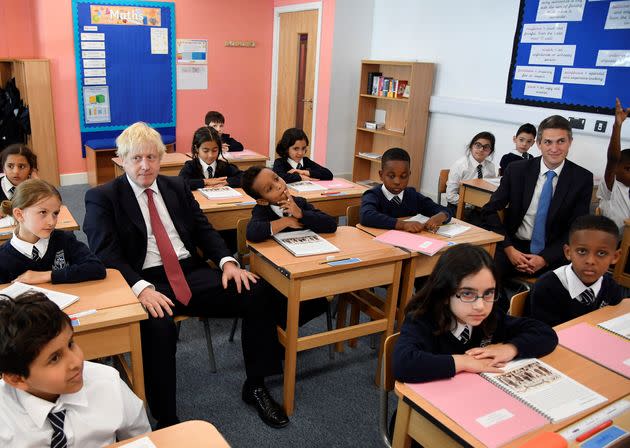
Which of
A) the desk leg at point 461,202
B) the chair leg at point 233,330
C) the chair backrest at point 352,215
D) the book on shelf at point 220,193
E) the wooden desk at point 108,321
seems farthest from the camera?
the desk leg at point 461,202

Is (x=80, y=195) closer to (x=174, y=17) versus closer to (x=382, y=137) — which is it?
(x=174, y=17)

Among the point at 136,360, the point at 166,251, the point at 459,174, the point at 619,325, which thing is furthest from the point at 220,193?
the point at 619,325

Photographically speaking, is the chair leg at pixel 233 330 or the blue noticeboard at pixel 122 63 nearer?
the chair leg at pixel 233 330

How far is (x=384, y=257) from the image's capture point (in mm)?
2318

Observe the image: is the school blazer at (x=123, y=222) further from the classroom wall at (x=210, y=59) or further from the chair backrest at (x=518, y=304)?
the classroom wall at (x=210, y=59)

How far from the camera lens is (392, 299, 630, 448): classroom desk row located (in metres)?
1.23

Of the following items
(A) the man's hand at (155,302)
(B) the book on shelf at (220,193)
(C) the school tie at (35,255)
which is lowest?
(A) the man's hand at (155,302)

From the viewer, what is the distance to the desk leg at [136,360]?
1.80 m

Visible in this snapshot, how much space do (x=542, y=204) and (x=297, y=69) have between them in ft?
15.8

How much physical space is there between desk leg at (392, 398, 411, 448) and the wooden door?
5.81 meters

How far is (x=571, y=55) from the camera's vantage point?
4.63 metres

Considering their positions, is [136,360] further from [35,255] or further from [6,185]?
[6,185]

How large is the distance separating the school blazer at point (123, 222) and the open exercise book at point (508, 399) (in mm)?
1401

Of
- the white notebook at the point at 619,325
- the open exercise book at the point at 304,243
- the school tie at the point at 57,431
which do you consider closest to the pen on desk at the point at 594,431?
the white notebook at the point at 619,325
